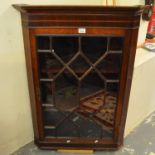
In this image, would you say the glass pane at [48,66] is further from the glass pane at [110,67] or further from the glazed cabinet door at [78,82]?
the glass pane at [110,67]

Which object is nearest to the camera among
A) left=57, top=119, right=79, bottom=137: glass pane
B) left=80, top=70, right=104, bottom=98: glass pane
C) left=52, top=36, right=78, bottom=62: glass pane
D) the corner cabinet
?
the corner cabinet

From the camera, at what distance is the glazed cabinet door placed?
125cm

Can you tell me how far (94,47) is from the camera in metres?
1.31

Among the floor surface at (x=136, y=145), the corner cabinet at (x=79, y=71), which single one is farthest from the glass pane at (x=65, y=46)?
the floor surface at (x=136, y=145)

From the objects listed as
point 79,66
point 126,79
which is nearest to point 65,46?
point 79,66

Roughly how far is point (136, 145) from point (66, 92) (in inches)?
27.9

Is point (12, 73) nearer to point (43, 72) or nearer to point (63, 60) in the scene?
point (43, 72)

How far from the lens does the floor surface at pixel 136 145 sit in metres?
1.63

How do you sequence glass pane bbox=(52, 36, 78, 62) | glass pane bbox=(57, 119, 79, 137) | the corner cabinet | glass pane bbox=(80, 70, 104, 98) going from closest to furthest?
the corner cabinet < glass pane bbox=(52, 36, 78, 62) < glass pane bbox=(80, 70, 104, 98) < glass pane bbox=(57, 119, 79, 137)

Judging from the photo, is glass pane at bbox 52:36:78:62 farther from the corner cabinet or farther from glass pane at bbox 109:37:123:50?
glass pane at bbox 109:37:123:50

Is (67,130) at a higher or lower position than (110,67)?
lower

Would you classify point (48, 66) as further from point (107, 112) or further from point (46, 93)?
A: point (107, 112)

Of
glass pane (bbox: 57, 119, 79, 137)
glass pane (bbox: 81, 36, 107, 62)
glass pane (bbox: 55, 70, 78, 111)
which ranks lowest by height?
glass pane (bbox: 57, 119, 79, 137)

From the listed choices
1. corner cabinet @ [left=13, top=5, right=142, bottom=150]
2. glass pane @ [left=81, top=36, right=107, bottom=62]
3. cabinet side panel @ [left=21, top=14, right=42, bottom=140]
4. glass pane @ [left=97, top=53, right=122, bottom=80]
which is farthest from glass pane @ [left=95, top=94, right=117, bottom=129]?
cabinet side panel @ [left=21, top=14, right=42, bottom=140]
